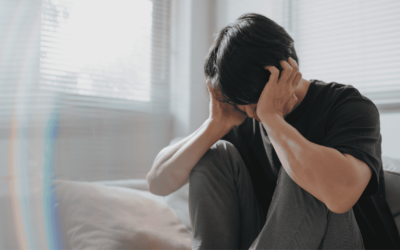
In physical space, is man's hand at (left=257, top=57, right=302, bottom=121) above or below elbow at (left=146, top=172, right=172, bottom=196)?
above

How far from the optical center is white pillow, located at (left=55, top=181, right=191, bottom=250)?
0.61 metres

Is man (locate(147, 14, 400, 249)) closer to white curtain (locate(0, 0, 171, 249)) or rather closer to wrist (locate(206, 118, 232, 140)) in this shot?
wrist (locate(206, 118, 232, 140))

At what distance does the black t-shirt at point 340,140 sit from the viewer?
600 millimetres

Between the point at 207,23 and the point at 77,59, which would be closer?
the point at 77,59

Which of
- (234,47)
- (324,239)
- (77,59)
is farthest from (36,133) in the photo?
(324,239)

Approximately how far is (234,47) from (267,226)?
388mm

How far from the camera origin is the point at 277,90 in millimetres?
663

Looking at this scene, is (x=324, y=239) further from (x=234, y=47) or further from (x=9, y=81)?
(x=9, y=81)

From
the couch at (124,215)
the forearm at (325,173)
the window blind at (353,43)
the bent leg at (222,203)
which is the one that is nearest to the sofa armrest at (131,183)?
the couch at (124,215)

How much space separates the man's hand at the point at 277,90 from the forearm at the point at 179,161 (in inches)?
6.7

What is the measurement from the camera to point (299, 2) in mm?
1350

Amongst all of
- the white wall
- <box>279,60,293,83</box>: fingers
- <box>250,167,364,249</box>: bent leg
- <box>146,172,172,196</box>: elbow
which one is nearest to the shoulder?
<box>279,60,293,83</box>: fingers

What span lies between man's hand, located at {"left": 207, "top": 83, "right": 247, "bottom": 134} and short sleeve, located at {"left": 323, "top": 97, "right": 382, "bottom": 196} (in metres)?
0.26

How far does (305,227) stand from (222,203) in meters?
0.21
